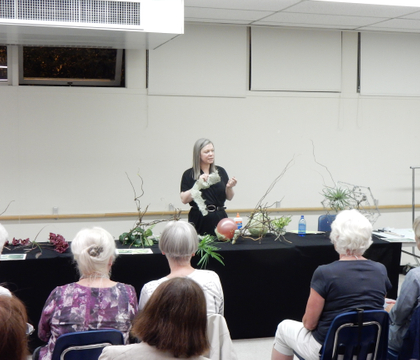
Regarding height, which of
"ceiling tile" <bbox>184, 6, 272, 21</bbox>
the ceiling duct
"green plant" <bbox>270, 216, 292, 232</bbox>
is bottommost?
"green plant" <bbox>270, 216, 292, 232</bbox>

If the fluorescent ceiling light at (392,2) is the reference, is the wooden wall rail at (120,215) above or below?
below

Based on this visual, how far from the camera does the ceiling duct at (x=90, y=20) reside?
3732 millimetres

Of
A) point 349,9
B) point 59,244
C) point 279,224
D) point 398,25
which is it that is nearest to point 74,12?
point 59,244

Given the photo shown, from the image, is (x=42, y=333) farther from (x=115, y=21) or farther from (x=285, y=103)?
(x=285, y=103)

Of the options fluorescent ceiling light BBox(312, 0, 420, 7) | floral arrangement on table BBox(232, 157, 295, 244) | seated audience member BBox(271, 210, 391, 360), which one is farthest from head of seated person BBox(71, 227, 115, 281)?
fluorescent ceiling light BBox(312, 0, 420, 7)

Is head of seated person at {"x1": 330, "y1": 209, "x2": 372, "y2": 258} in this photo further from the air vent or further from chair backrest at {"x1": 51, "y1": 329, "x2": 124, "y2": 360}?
the air vent

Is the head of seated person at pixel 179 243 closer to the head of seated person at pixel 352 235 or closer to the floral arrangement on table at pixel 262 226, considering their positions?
the head of seated person at pixel 352 235

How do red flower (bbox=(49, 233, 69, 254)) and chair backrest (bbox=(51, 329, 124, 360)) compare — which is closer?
chair backrest (bbox=(51, 329, 124, 360))

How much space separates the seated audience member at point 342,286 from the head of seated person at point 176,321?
988 millimetres

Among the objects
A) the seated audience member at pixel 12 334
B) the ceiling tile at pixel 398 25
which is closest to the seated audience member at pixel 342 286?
the seated audience member at pixel 12 334

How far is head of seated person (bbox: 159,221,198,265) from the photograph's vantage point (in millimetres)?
2662

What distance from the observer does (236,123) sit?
5.80 metres

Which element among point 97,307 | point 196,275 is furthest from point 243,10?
point 97,307

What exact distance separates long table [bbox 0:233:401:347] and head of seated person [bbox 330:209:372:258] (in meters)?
1.10
